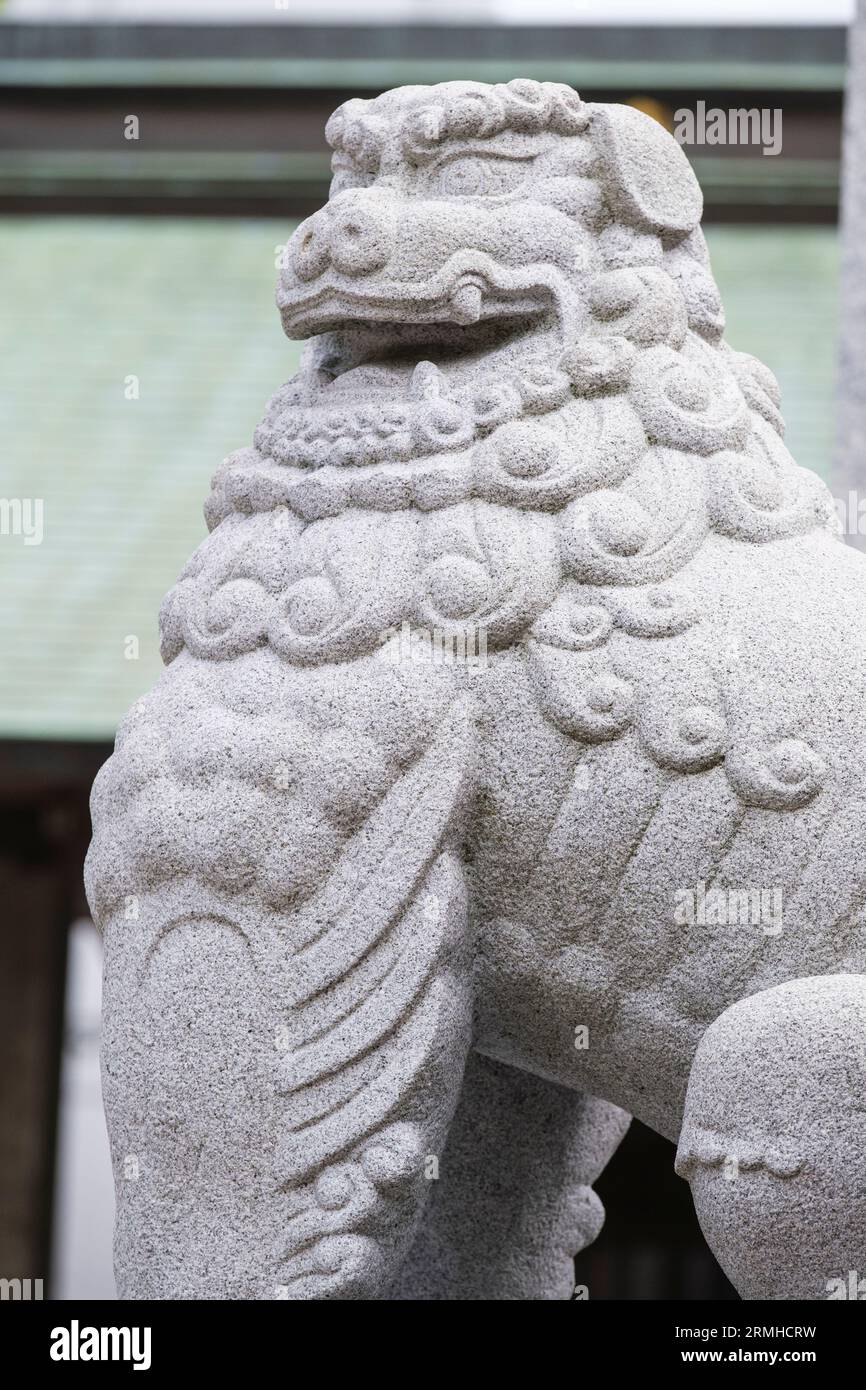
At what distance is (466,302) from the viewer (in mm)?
2654

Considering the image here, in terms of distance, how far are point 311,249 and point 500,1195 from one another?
4.54 ft

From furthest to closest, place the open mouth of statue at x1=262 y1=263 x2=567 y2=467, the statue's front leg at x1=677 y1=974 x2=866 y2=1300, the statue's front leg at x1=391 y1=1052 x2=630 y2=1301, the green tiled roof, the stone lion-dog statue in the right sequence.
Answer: the green tiled roof < the statue's front leg at x1=391 y1=1052 x2=630 y2=1301 < the open mouth of statue at x1=262 y1=263 x2=567 y2=467 < the stone lion-dog statue < the statue's front leg at x1=677 y1=974 x2=866 y2=1300

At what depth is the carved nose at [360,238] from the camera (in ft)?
8.70

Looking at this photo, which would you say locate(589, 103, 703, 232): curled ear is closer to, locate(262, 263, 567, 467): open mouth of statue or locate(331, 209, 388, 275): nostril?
locate(262, 263, 567, 467): open mouth of statue

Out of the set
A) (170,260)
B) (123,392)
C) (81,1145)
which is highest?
(170,260)

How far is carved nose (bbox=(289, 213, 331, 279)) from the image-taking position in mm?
2693

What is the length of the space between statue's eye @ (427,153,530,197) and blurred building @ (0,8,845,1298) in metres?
3.23

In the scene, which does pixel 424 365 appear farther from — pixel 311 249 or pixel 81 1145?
pixel 81 1145

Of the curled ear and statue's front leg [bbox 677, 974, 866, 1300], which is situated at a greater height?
the curled ear

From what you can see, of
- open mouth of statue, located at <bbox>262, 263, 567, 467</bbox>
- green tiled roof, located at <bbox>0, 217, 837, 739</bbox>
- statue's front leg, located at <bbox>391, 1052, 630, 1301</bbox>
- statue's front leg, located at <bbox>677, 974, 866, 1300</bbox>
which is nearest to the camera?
statue's front leg, located at <bbox>677, 974, 866, 1300</bbox>

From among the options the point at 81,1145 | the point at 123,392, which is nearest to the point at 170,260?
the point at 123,392

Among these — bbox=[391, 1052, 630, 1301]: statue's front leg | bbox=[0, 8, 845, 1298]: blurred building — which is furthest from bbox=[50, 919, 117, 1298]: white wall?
bbox=[391, 1052, 630, 1301]: statue's front leg

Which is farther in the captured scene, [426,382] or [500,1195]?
[500,1195]
